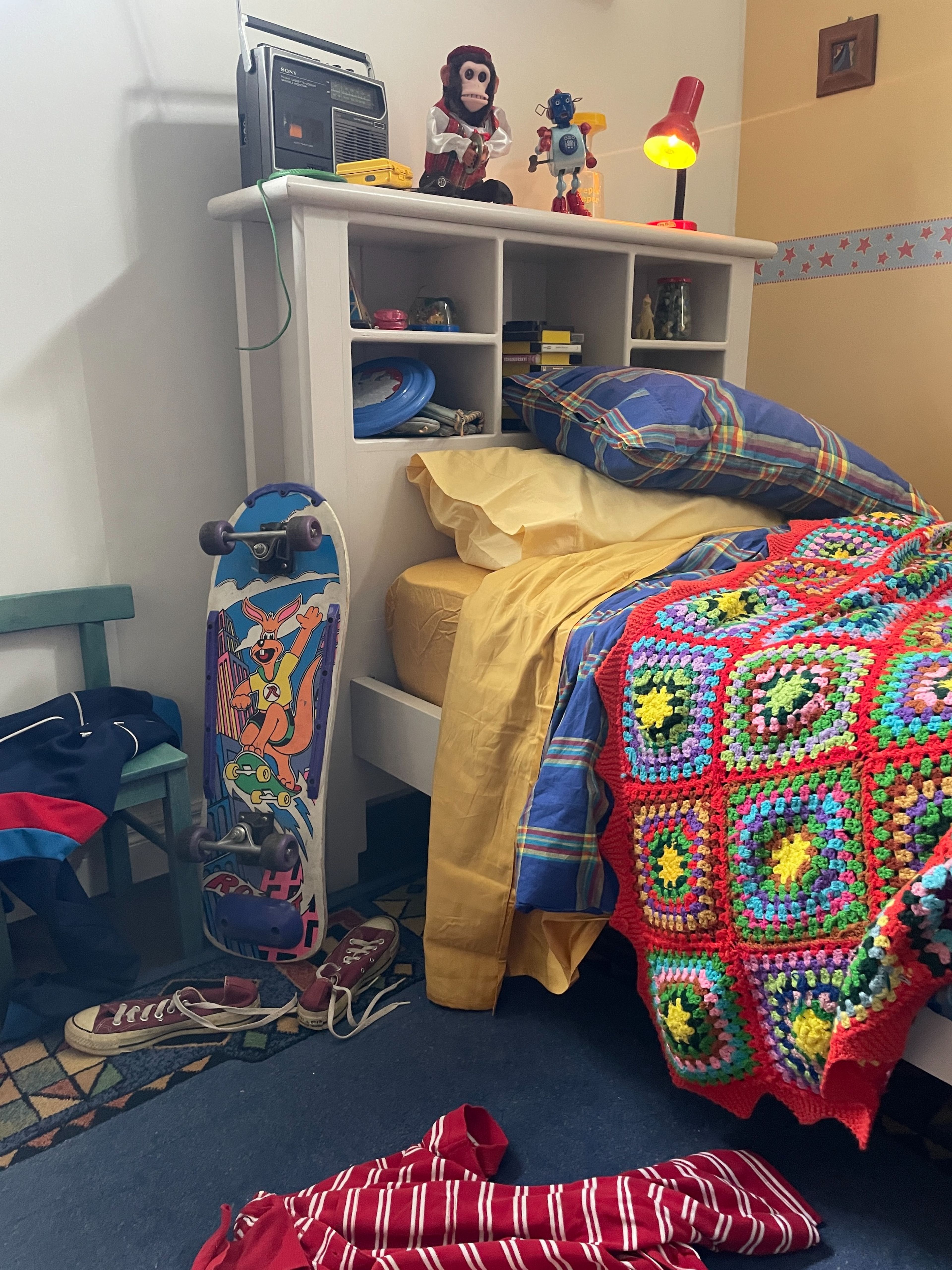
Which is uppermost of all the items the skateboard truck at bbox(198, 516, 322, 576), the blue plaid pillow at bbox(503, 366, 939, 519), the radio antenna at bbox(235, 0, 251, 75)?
the radio antenna at bbox(235, 0, 251, 75)

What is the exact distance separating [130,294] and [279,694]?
79cm

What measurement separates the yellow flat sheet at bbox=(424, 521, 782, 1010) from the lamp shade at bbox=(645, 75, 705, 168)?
1.08 metres

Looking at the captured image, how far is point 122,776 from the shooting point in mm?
1538

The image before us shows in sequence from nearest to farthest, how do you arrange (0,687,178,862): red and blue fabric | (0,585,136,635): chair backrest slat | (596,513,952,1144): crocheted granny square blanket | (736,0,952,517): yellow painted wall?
(596,513,952,1144): crocheted granny square blanket, (0,687,178,862): red and blue fabric, (0,585,136,635): chair backrest slat, (736,0,952,517): yellow painted wall

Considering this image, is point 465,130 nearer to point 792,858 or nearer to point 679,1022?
point 792,858

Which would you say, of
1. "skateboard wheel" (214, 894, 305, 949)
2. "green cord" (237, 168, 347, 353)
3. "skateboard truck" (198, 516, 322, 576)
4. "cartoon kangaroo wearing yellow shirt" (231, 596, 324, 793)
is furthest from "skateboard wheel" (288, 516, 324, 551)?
"skateboard wheel" (214, 894, 305, 949)

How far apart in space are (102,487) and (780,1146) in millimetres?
1524

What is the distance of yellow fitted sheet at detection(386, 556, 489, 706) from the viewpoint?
164cm

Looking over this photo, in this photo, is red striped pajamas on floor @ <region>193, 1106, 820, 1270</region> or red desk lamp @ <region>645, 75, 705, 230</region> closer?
red striped pajamas on floor @ <region>193, 1106, 820, 1270</region>

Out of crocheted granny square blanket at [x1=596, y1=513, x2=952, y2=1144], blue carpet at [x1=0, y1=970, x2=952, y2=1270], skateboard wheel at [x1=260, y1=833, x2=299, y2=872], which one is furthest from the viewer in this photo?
skateboard wheel at [x1=260, y1=833, x2=299, y2=872]

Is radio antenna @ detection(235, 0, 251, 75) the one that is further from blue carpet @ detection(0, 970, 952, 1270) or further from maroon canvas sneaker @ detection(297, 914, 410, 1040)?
blue carpet @ detection(0, 970, 952, 1270)

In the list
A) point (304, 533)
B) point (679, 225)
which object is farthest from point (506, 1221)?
point (679, 225)

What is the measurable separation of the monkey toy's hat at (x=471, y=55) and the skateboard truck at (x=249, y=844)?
1431 mm

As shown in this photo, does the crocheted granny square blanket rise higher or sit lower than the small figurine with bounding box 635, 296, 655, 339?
lower
